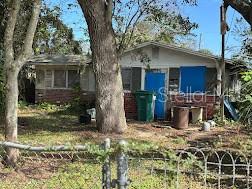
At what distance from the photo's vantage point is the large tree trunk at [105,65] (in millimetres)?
16141

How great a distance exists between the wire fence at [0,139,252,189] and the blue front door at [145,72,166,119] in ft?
41.2

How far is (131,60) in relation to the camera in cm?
2455

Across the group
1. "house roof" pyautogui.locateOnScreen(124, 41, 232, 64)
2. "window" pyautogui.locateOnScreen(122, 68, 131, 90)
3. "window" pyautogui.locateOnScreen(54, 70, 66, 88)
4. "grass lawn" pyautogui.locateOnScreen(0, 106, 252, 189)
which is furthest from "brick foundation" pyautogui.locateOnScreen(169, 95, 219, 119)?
"window" pyautogui.locateOnScreen(54, 70, 66, 88)

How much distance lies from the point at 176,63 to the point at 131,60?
247cm

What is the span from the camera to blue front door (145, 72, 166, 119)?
918 inches

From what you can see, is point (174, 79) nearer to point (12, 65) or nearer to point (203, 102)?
point (203, 102)

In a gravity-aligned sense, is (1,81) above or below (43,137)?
above

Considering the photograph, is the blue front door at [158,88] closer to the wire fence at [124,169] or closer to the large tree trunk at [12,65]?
the wire fence at [124,169]

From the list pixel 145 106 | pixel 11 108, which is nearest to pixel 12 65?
pixel 11 108

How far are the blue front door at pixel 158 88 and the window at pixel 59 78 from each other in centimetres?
689

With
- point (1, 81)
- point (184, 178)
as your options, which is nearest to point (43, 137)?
point (1, 81)

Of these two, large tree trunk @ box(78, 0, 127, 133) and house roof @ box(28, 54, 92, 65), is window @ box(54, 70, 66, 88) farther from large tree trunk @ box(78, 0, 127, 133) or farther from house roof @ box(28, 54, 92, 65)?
large tree trunk @ box(78, 0, 127, 133)

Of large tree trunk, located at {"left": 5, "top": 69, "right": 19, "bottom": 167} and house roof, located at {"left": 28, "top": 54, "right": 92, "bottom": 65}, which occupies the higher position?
house roof, located at {"left": 28, "top": 54, "right": 92, "bottom": 65}

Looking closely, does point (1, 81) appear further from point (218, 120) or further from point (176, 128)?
point (218, 120)
